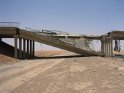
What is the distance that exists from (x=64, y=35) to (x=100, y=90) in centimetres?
4849

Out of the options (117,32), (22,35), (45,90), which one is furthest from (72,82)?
(117,32)

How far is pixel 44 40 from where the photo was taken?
181ft

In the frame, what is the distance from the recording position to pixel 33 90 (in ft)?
58.7

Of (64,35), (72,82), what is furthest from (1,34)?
(72,82)

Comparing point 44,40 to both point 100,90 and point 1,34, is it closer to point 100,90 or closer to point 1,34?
point 1,34

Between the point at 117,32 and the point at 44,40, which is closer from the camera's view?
the point at 44,40

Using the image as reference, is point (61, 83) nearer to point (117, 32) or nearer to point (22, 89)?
point (22, 89)

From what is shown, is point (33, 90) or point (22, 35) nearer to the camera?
point (33, 90)

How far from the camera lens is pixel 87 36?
6894 cm

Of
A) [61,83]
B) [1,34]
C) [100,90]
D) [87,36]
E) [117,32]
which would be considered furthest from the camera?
[87,36]

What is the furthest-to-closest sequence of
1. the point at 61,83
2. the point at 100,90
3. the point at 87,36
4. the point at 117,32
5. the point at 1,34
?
1. the point at 87,36
2. the point at 117,32
3. the point at 1,34
4. the point at 61,83
5. the point at 100,90

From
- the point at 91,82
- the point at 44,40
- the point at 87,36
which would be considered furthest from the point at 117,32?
the point at 91,82

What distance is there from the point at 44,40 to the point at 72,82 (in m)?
34.9

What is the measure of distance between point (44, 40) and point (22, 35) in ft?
13.7
